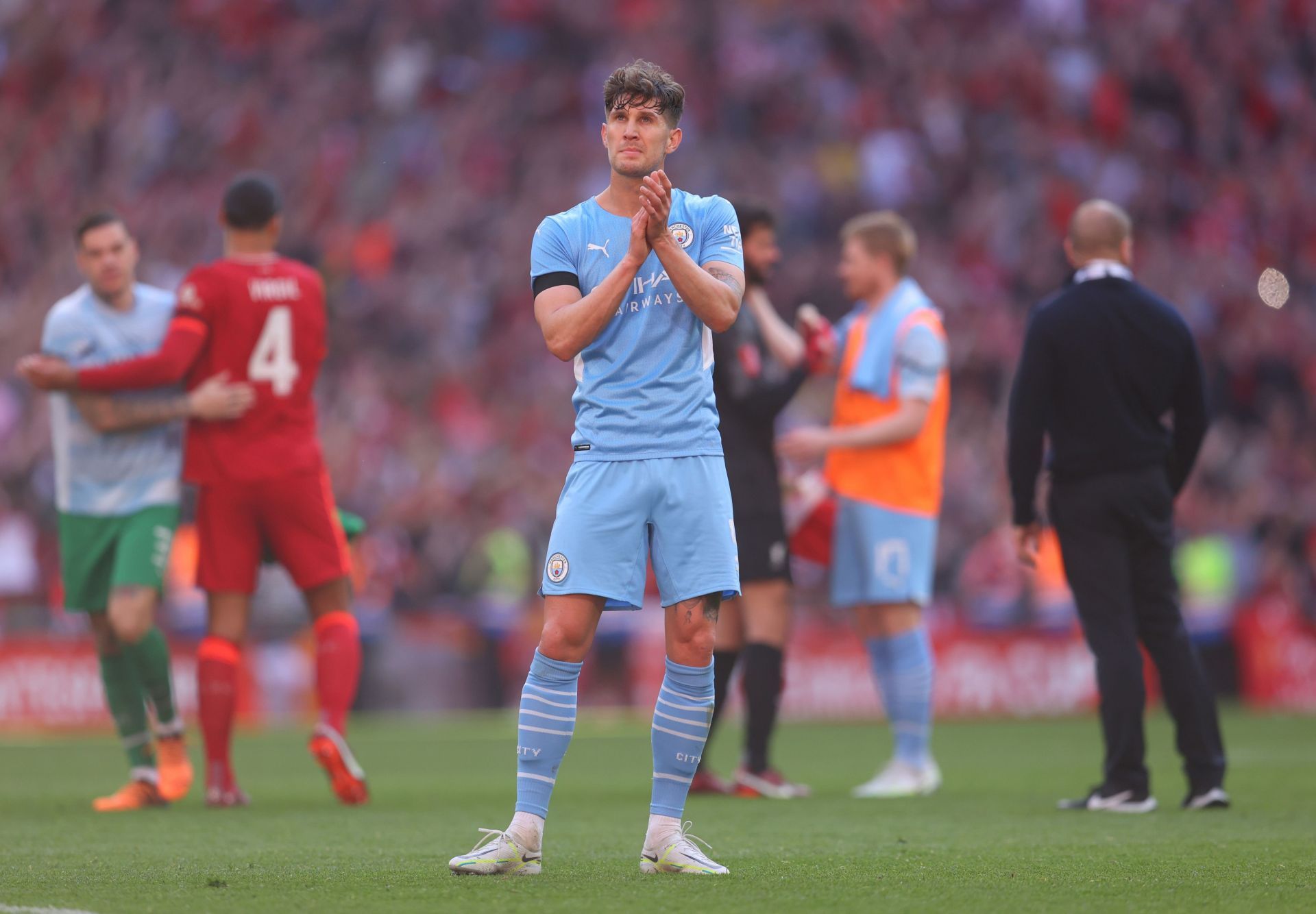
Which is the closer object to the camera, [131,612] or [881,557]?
[131,612]

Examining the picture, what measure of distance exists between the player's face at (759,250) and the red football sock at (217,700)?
2819mm

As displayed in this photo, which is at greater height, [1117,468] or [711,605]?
[1117,468]

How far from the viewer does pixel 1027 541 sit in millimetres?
6867

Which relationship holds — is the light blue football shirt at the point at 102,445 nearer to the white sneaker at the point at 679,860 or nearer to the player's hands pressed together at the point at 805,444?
the player's hands pressed together at the point at 805,444

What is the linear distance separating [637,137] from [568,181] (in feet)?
55.7

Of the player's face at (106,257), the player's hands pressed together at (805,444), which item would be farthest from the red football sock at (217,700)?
the player's hands pressed together at (805,444)

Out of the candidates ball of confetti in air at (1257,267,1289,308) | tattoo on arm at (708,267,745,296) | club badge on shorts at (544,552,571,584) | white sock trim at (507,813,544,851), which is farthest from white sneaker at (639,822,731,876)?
ball of confetti in air at (1257,267,1289,308)

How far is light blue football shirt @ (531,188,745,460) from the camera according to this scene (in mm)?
4676

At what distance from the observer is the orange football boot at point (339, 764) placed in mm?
6684

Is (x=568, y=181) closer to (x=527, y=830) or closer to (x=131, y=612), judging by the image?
(x=131, y=612)

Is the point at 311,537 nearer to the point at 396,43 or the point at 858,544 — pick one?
the point at 858,544

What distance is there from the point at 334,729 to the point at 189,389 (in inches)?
61.2

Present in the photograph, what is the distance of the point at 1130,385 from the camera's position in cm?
668

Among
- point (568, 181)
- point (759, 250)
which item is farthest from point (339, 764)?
point (568, 181)
